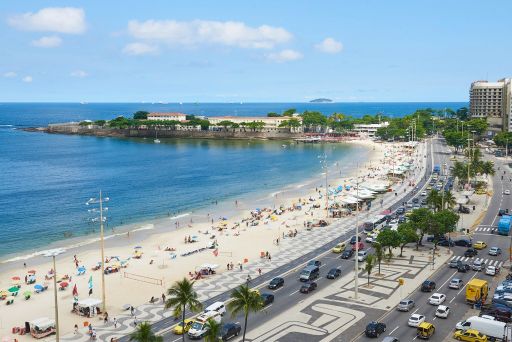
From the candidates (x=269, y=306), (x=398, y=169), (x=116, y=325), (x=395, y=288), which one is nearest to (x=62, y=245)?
(x=116, y=325)

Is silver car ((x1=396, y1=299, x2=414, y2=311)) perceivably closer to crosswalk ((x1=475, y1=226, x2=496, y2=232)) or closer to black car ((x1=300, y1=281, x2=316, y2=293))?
black car ((x1=300, y1=281, x2=316, y2=293))

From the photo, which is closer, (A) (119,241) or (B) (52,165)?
(A) (119,241)

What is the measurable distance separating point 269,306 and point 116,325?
1221 cm

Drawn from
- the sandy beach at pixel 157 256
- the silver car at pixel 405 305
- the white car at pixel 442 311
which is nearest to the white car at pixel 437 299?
the silver car at pixel 405 305

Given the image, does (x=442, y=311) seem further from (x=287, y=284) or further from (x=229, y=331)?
(x=229, y=331)

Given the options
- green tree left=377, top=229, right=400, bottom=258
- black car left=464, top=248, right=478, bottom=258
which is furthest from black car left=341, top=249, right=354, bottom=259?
black car left=464, top=248, right=478, bottom=258

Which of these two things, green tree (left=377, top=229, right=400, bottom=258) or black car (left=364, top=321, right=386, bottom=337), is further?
green tree (left=377, top=229, right=400, bottom=258)

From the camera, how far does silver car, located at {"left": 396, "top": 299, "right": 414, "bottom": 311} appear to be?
3988cm

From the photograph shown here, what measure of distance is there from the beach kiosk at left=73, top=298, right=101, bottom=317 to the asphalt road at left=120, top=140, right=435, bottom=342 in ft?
20.9

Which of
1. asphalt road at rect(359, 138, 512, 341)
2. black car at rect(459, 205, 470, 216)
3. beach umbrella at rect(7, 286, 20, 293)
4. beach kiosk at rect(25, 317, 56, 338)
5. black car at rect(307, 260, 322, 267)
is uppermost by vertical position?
black car at rect(459, 205, 470, 216)

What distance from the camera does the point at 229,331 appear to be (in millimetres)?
35656

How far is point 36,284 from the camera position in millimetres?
51719

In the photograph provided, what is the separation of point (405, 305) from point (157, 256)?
31538 millimetres

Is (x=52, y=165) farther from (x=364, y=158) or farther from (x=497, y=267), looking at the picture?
(x=497, y=267)
